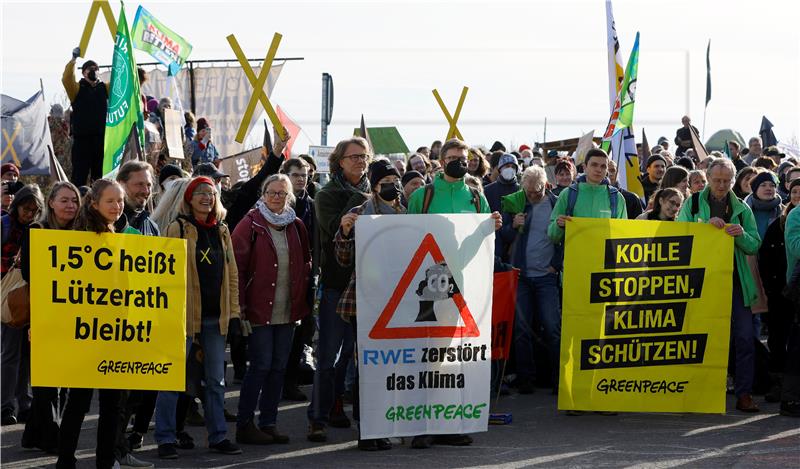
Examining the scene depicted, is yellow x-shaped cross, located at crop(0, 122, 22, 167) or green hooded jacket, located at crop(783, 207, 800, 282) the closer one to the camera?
green hooded jacket, located at crop(783, 207, 800, 282)

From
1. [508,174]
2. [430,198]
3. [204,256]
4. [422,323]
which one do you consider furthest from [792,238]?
[204,256]

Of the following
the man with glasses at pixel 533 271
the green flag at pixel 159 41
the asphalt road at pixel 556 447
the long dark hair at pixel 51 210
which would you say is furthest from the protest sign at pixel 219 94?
the long dark hair at pixel 51 210

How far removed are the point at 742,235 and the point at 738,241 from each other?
7cm

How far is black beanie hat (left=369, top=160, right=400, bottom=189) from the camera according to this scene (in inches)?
339

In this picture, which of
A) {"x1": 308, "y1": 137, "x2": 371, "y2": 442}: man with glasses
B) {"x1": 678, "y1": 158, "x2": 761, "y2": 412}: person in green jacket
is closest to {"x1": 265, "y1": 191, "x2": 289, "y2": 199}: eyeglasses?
{"x1": 308, "y1": 137, "x2": 371, "y2": 442}: man with glasses

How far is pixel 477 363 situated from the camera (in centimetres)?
870

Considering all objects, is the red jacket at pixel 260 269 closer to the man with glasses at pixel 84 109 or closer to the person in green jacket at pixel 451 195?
the person in green jacket at pixel 451 195

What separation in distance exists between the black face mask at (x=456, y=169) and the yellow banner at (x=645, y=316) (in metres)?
1.11

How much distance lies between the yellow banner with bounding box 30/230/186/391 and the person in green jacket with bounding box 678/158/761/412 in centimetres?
447

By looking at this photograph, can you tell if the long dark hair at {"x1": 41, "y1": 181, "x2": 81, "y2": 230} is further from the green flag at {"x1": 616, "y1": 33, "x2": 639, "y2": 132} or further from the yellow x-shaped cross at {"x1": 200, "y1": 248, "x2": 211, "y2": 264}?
the green flag at {"x1": 616, "y1": 33, "x2": 639, "y2": 132}


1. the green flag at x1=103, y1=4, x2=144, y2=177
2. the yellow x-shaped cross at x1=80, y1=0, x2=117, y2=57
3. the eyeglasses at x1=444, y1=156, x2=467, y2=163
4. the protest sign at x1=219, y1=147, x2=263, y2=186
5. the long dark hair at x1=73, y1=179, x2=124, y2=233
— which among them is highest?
the yellow x-shaped cross at x1=80, y1=0, x2=117, y2=57

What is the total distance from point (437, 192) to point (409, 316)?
1.07 m

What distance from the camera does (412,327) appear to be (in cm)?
851

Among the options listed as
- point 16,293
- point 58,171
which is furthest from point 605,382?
point 58,171
